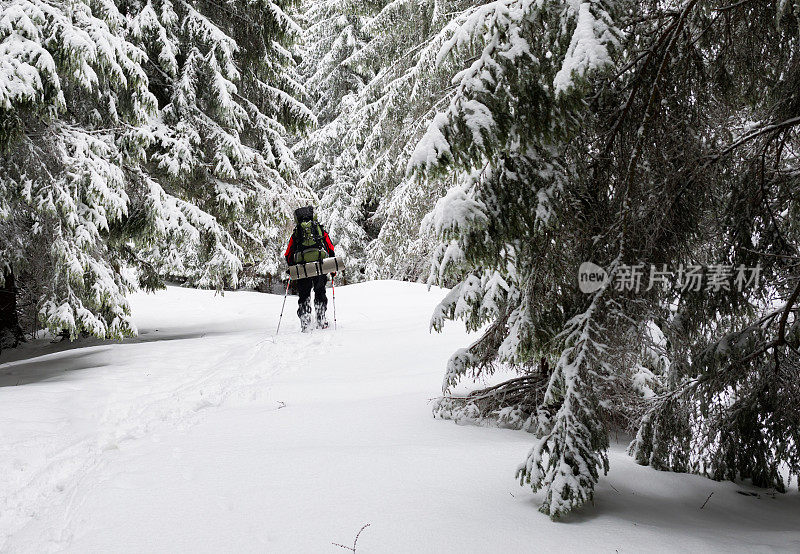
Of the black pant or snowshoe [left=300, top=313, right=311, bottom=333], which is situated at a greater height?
the black pant

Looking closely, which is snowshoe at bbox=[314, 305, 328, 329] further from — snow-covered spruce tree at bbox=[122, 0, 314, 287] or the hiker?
snow-covered spruce tree at bbox=[122, 0, 314, 287]

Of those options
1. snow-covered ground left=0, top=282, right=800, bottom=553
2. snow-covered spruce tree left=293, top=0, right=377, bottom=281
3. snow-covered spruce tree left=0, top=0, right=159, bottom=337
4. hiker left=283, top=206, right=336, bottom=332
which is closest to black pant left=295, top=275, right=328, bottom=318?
hiker left=283, top=206, right=336, bottom=332

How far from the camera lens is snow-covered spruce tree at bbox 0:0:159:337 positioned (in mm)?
5762

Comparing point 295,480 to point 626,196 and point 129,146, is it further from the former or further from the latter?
point 129,146

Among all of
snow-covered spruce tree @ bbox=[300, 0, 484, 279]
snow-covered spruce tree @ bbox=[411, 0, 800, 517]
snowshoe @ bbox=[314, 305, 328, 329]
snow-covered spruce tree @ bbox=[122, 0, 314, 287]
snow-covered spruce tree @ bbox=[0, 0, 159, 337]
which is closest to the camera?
snow-covered spruce tree @ bbox=[411, 0, 800, 517]

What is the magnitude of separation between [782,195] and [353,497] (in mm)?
3185

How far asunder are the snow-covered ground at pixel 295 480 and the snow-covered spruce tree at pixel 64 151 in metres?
1.10

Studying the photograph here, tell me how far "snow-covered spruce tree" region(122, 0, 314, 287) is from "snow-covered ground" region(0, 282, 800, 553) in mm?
3357

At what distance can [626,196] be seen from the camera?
312cm

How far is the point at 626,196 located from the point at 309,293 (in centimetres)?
773

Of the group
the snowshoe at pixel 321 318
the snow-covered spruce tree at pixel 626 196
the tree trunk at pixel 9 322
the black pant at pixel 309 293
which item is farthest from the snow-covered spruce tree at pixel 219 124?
the snow-covered spruce tree at pixel 626 196

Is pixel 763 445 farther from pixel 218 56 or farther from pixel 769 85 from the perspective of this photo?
pixel 218 56

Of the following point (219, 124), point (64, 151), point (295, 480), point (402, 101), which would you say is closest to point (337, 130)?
point (219, 124)

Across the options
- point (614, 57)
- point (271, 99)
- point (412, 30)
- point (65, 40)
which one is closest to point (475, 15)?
point (614, 57)
